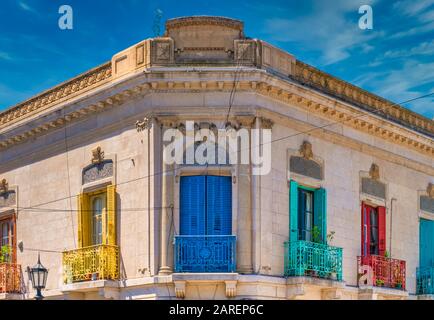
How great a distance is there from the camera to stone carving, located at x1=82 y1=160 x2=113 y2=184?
18531 mm

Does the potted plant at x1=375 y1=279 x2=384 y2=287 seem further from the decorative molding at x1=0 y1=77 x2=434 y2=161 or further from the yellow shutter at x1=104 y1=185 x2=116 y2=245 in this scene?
the yellow shutter at x1=104 y1=185 x2=116 y2=245

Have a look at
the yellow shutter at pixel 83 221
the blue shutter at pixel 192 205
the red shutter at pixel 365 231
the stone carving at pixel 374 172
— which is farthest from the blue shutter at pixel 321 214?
the yellow shutter at pixel 83 221

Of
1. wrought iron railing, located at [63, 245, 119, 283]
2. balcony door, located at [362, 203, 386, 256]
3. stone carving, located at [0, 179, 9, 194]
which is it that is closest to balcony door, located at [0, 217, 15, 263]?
stone carving, located at [0, 179, 9, 194]

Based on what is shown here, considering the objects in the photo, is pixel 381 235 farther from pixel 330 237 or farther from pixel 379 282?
pixel 330 237

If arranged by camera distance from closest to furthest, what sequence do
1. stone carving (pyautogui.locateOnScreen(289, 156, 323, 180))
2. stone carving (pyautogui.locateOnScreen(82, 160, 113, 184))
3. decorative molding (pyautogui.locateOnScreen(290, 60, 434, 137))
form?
1. stone carving (pyautogui.locateOnScreen(289, 156, 323, 180))
2. stone carving (pyautogui.locateOnScreen(82, 160, 113, 184))
3. decorative molding (pyautogui.locateOnScreen(290, 60, 434, 137))

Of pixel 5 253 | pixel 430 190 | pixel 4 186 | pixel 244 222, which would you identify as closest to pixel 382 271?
pixel 430 190

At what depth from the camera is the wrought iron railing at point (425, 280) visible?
2153 cm

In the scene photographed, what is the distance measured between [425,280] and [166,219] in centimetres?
807

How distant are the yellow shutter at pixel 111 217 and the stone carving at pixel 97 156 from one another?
0.85 m

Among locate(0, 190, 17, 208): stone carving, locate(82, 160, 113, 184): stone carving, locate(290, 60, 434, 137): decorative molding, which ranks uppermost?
locate(290, 60, 434, 137): decorative molding

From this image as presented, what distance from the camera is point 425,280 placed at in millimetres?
21656

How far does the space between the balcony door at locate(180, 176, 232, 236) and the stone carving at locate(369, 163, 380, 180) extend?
473 cm

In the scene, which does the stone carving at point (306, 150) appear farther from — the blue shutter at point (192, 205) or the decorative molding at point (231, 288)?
the decorative molding at point (231, 288)
